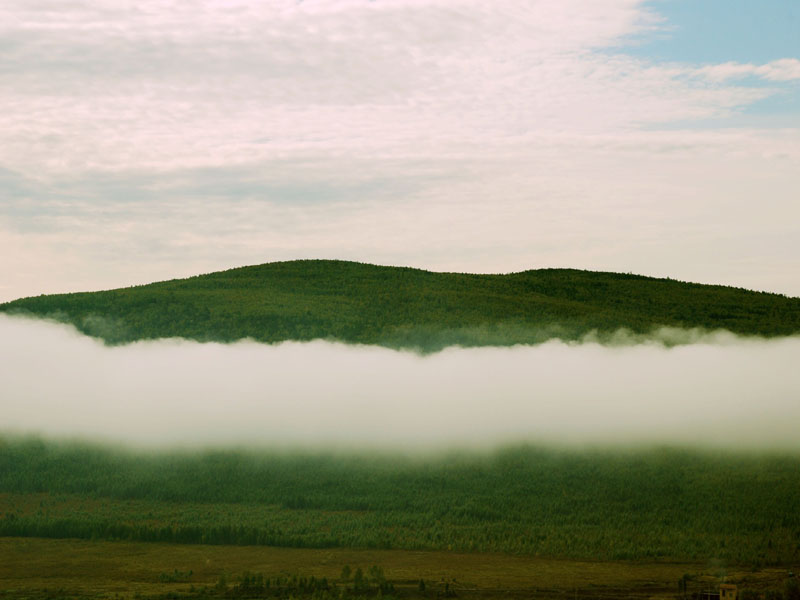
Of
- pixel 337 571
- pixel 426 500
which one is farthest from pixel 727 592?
pixel 426 500

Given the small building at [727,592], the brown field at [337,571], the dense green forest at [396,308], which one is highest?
the dense green forest at [396,308]

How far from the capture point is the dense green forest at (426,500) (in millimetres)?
77375

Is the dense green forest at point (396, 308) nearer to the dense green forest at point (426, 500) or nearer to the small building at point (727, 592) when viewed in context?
the dense green forest at point (426, 500)

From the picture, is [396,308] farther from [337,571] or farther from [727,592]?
[727,592]

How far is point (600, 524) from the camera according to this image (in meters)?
82.9

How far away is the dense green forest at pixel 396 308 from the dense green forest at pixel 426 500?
30185 millimetres

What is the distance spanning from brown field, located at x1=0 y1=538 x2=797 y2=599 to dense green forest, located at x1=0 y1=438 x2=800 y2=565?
3482 mm

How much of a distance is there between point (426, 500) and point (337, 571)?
26034 millimetres

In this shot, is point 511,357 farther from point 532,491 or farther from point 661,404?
point 532,491

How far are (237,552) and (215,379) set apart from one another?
5828 centimetres

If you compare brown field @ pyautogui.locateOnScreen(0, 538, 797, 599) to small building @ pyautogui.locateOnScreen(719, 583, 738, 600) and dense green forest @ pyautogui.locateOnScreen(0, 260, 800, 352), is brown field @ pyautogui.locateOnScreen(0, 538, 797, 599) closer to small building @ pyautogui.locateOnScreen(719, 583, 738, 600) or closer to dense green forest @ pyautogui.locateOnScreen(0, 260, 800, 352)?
small building @ pyautogui.locateOnScreen(719, 583, 738, 600)

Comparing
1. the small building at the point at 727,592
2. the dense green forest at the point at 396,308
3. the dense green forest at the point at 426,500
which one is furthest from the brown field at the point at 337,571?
the dense green forest at the point at 396,308

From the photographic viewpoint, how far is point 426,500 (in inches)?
3625

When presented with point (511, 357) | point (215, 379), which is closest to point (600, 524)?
point (511, 357)
